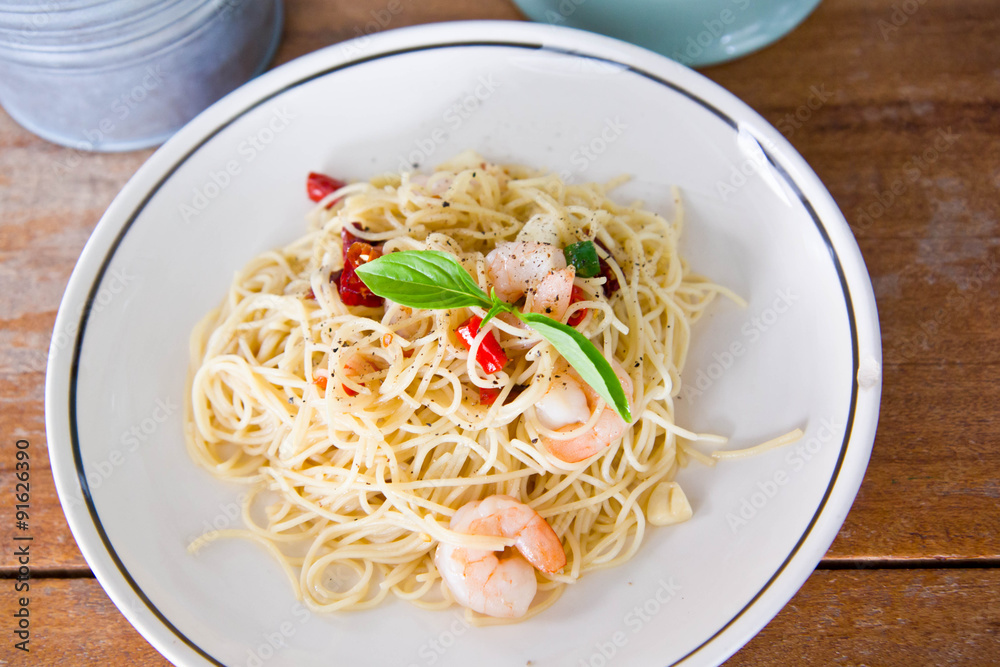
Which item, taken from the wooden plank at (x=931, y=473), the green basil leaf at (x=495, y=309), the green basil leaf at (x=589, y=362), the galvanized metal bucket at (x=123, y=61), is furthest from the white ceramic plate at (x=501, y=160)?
the green basil leaf at (x=495, y=309)

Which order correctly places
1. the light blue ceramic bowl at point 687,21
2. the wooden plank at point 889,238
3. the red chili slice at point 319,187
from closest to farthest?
the wooden plank at point 889,238 → the red chili slice at point 319,187 → the light blue ceramic bowl at point 687,21

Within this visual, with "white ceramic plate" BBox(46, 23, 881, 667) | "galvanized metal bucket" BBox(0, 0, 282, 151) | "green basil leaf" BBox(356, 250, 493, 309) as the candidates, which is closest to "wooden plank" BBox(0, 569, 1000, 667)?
"white ceramic plate" BBox(46, 23, 881, 667)

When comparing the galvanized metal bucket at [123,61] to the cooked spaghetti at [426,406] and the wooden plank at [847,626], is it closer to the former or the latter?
the cooked spaghetti at [426,406]

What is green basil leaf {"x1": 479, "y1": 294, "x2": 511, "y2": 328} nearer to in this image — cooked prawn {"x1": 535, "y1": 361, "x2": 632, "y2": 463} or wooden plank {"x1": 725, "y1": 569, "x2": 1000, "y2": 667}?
cooked prawn {"x1": 535, "y1": 361, "x2": 632, "y2": 463}

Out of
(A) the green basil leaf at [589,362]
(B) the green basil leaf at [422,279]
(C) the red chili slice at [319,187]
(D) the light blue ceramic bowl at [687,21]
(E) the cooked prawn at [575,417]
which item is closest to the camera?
(A) the green basil leaf at [589,362]

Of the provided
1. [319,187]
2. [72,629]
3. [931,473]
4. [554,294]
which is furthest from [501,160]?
[72,629]

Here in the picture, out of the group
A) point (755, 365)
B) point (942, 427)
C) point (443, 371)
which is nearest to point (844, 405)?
point (755, 365)
